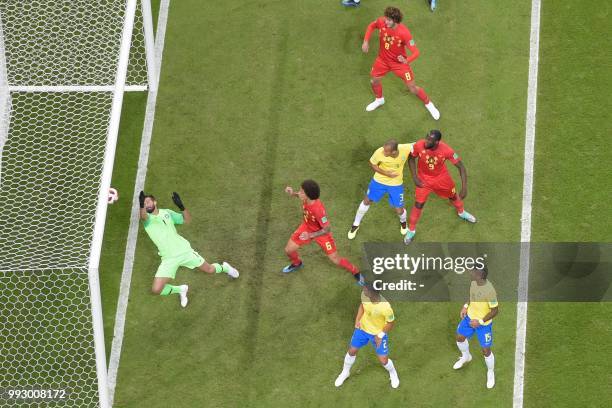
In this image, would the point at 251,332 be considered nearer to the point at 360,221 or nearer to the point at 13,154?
the point at 360,221

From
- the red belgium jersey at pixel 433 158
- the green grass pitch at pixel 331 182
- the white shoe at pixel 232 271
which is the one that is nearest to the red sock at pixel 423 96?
the green grass pitch at pixel 331 182

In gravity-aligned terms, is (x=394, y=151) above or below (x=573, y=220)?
above

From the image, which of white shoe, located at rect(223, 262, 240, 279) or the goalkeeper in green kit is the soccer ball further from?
white shoe, located at rect(223, 262, 240, 279)

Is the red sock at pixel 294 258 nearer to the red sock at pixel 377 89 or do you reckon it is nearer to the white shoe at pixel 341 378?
the white shoe at pixel 341 378

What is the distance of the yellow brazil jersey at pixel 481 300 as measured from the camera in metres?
18.0

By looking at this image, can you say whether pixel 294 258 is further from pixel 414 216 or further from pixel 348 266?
pixel 414 216

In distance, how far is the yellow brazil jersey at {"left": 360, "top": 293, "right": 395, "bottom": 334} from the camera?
17891mm

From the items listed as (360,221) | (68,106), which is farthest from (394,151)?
Result: (68,106)

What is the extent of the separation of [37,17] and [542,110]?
824cm

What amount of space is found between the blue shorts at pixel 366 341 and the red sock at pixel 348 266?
57.0 inches

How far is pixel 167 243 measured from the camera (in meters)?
18.9

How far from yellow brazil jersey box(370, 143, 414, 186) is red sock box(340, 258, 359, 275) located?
128cm

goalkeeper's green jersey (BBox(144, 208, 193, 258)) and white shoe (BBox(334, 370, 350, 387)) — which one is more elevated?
goalkeeper's green jersey (BBox(144, 208, 193, 258))

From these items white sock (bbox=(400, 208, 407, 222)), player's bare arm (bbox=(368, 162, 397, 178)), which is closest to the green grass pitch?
white sock (bbox=(400, 208, 407, 222))
